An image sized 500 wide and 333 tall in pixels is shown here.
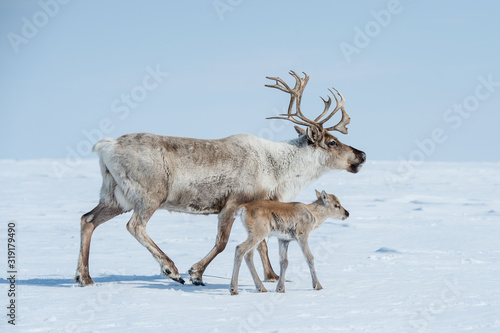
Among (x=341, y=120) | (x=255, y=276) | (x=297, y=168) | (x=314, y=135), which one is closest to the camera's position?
(x=255, y=276)

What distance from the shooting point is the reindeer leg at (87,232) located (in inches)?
309

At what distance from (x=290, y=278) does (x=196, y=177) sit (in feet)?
5.72

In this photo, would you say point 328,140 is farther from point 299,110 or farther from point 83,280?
point 83,280

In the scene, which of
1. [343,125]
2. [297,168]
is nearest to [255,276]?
[297,168]

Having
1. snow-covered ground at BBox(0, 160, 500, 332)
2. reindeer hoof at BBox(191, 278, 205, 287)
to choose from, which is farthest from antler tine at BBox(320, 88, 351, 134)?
reindeer hoof at BBox(191, 278, 205, 287)

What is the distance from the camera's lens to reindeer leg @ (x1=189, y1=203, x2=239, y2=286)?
7895 mm

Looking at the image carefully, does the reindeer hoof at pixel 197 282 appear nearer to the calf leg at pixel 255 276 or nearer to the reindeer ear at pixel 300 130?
the calf leg at pixel 255 276

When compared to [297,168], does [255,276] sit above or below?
below

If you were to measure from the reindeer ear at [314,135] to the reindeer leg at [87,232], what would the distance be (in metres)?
2.75

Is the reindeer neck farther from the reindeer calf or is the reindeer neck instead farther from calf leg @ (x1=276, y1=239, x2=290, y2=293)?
calf leg @ (x1=276, y1=239, x2=290, y2=293)

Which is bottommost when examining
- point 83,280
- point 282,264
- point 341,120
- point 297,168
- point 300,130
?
point 83,280

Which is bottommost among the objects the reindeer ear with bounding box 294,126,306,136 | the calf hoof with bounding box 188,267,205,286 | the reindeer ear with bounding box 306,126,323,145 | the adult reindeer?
the calf hoof with bounding box 188,267,205,286

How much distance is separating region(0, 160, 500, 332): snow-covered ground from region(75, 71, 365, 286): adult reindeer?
2.07 feet

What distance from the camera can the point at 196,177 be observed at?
8.20 metres
